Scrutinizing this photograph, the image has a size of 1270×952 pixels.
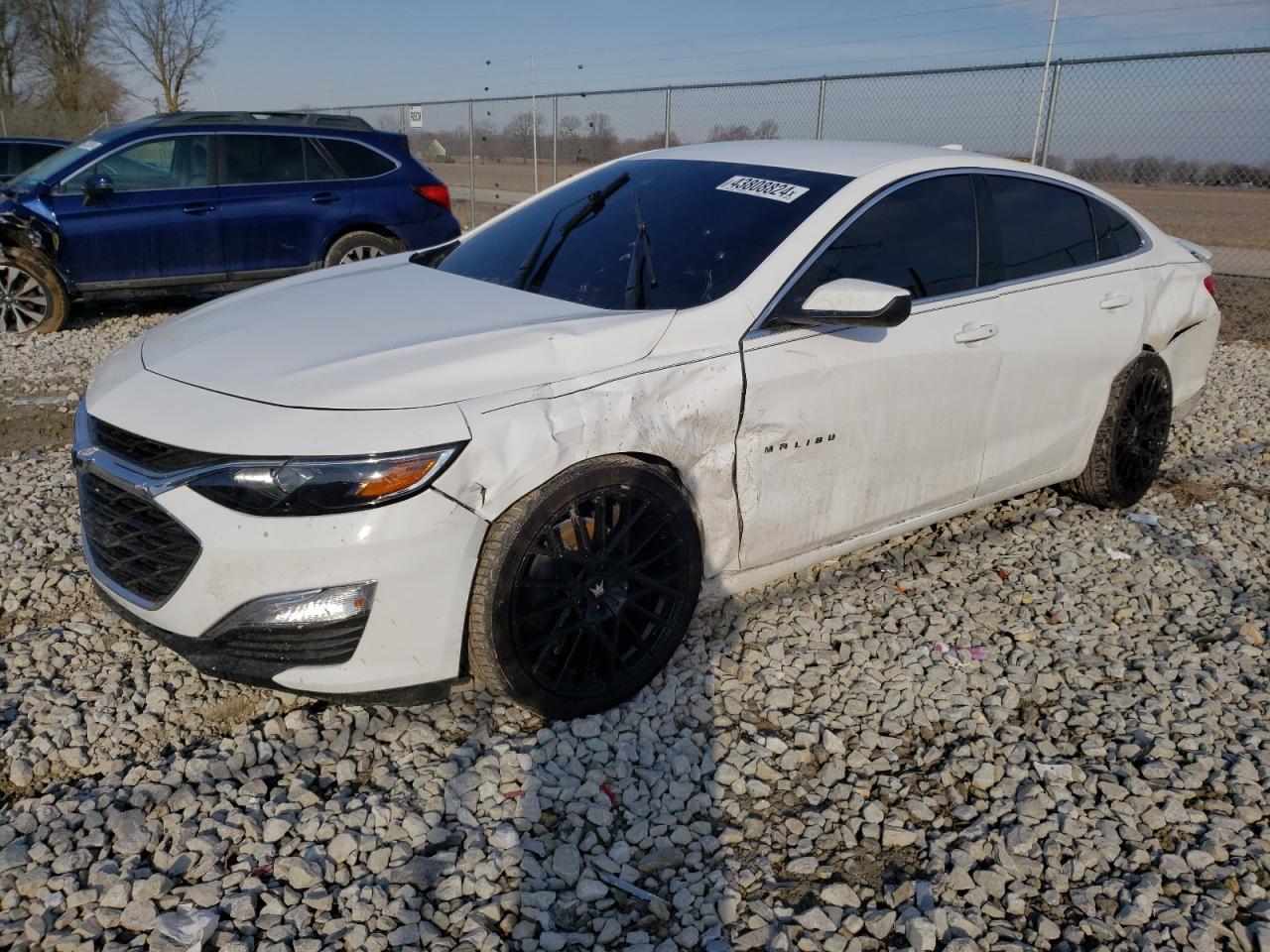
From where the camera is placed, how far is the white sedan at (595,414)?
261 centimetres

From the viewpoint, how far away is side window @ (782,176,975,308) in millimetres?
3453

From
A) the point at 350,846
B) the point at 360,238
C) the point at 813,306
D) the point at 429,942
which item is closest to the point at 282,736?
the point at 350,846

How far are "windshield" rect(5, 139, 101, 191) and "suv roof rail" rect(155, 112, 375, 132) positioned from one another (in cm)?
64

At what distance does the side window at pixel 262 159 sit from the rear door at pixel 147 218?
0.64ft

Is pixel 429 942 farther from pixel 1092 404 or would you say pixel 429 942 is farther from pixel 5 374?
pixel 5 374

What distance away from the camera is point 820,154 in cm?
392

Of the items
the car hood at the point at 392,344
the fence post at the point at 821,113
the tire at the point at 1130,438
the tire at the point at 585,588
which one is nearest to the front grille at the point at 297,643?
the tire at the point at 585,588

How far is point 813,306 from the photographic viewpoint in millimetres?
3195

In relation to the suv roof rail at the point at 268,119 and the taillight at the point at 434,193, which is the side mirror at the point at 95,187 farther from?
the taillight at the point at 434,193

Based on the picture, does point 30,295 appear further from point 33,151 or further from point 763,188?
point 763,188

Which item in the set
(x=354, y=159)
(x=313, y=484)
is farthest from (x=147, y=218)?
(x=313, y=484)

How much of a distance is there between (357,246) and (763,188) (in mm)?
6269

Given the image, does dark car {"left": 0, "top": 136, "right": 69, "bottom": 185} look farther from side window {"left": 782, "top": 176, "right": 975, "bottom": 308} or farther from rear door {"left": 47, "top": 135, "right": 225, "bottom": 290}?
side window {"left": 782, "top": 176, "right": 975, "bottom": 308}

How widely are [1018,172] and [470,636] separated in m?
3.06
